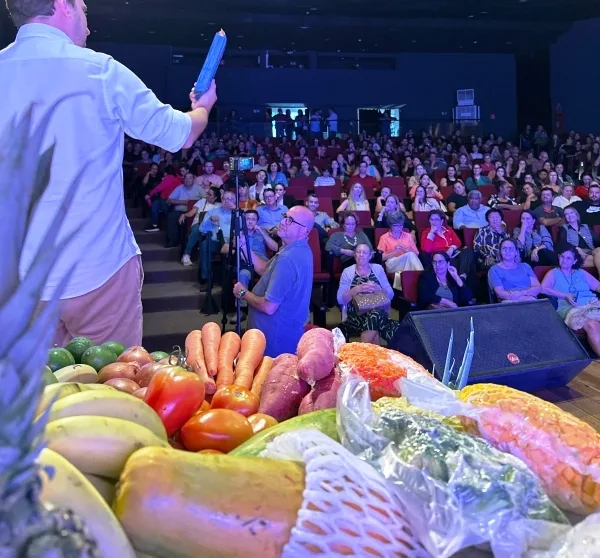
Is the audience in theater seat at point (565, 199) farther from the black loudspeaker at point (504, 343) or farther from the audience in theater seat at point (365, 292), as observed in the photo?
the black loudspeaker at point (504, 343)

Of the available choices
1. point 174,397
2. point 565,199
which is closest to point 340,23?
Answer: point 565,199

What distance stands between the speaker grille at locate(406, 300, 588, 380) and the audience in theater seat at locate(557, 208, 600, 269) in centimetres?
248

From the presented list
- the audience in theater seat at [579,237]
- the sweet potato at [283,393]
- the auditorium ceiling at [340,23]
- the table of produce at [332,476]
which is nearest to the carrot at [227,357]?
the sweet potato at [283,393]

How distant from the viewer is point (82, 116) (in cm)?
148

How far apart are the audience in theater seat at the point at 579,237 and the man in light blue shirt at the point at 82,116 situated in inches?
223

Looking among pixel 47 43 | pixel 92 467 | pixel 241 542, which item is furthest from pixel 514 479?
pixel 47 43

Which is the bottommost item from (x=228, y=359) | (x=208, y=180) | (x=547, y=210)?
(x=228, y=359)

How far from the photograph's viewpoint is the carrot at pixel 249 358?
156cm

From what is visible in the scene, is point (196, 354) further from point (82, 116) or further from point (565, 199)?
point (565, 199)

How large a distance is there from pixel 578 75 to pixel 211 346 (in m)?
17.8

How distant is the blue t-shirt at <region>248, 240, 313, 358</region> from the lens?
3.53m

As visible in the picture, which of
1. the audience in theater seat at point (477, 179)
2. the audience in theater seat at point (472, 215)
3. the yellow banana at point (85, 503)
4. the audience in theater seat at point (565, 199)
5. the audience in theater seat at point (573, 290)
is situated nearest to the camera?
the yellow banana at point (85, 503)

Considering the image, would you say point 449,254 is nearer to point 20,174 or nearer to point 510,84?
point 20,174

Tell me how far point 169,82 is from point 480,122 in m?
9.25
